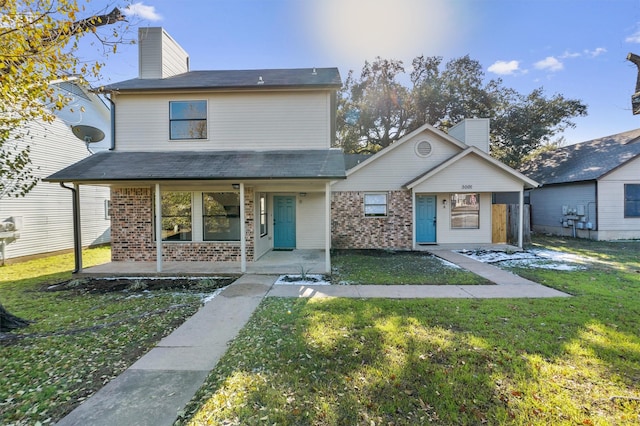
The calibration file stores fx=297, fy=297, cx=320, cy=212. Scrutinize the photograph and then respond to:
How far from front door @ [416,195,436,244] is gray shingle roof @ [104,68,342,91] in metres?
6.52

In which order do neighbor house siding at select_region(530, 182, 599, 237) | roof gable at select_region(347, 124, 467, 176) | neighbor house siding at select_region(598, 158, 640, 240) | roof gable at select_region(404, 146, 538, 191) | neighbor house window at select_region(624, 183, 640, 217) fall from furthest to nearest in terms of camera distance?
neighbor house siding at select_region(530, 182, 599, 237) → neighbor house window at select_region(624, 183, 640, 217) → neighbor house siding at select_region(598, 158, 640, 240) → roof gable at select_region(347, 124, 467, 176) → roof gable at select_region(404, 146, 538, 191)

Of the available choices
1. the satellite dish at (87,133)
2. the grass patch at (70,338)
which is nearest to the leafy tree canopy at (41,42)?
the grass patch at (70,338)

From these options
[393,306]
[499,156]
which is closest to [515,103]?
[499,156]

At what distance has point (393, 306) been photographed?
18.4ft

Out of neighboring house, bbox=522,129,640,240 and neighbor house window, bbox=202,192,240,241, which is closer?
neighbor house window, bbox=202,192,240,241

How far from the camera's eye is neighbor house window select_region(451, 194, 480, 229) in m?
13.4

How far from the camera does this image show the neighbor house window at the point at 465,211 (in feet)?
43.8

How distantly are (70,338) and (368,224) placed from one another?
1041cm

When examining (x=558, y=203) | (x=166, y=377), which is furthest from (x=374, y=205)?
(x=558, y=203)

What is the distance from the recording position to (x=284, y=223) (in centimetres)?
1254

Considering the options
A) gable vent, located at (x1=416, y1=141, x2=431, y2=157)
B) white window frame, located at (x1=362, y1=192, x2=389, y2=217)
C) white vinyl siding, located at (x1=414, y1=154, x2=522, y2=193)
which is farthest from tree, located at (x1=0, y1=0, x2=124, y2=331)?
white vinyl siding, located at (x1=414, y1=154, x2=522, y2=193)

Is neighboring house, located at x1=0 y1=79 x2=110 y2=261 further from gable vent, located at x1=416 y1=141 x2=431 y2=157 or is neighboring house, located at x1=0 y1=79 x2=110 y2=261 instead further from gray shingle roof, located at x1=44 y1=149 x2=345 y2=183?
gable vent, located at x1=416 y1=141 x2=431 y2=157

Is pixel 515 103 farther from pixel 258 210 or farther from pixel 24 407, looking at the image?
pixel 24 407

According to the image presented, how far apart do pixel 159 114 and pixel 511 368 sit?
1142 centimetres
